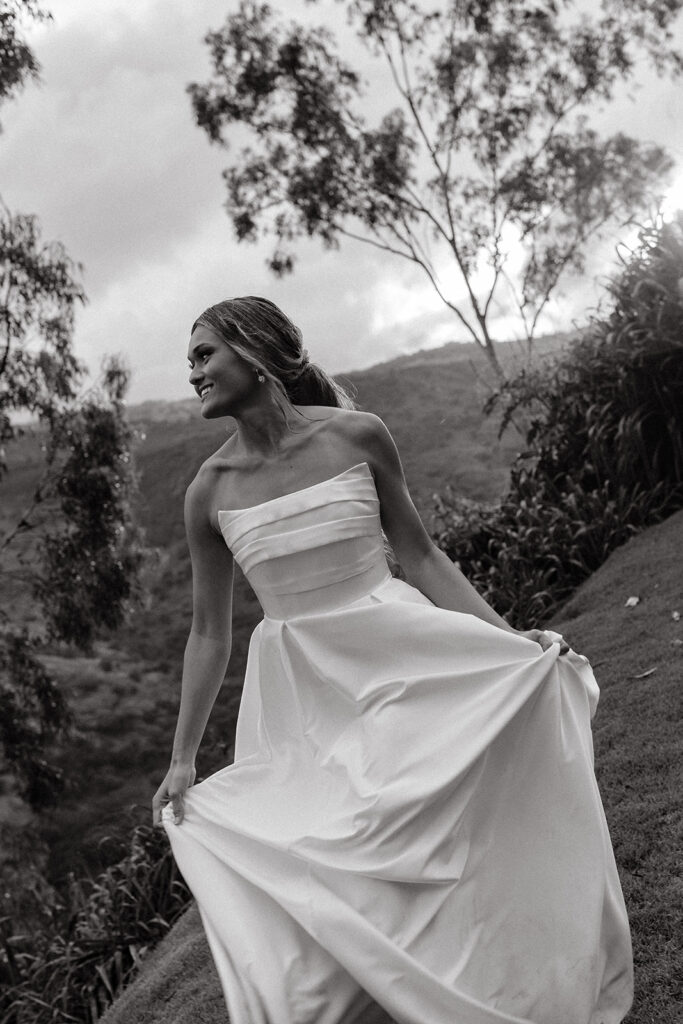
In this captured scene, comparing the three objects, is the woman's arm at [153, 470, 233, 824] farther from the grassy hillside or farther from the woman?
the grassy hillside

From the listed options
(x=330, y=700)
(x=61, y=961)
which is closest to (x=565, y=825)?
(x=330, y=700)

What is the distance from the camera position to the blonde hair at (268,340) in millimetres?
2725

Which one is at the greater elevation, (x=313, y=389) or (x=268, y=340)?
(x=268, y=340)

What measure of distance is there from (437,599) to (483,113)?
19513 millimetres

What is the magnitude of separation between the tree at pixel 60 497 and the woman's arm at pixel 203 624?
12.1m

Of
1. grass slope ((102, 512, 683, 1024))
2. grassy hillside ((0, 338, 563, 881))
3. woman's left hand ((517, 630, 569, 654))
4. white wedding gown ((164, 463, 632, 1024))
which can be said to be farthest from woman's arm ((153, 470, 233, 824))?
grassy hillside ((0, 338, 563, 881))

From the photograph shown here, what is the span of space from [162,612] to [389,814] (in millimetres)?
25358

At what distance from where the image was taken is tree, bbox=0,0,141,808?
14.6m

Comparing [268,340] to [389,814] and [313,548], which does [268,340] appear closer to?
[313,548]

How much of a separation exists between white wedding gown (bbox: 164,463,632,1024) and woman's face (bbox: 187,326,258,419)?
288 mm

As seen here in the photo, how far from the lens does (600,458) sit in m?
8.84

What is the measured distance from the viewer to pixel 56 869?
1659cm

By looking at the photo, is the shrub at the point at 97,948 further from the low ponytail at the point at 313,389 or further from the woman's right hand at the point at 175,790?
the low ponytail at the point at 313,389

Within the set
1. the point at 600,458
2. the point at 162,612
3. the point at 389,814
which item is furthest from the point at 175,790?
the point at 162,612
